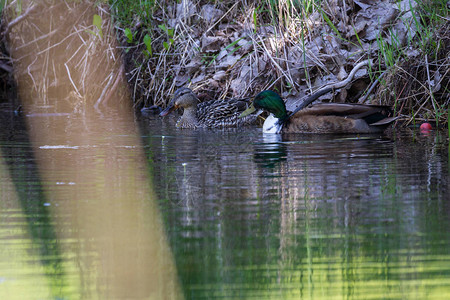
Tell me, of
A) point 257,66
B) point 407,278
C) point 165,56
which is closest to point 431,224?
point 407,278

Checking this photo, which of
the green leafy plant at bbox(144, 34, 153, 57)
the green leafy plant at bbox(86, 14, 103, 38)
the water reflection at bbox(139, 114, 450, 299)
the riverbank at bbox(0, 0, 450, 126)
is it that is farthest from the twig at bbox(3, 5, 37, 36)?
the water reflection at bbox(139, 114, 450, 299)

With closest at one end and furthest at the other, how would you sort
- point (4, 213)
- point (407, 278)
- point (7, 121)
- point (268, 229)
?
1. point (407, 278)
2. point (268, 229)
3. point (4, 213)
4. point (7, 121)

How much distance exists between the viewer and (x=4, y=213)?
3.83 metres

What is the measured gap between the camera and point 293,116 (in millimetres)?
8398

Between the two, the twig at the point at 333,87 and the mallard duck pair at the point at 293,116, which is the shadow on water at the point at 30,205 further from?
the twig at the point at 333,87

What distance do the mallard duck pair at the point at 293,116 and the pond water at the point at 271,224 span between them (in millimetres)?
1560

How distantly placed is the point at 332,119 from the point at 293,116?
52 centimetres

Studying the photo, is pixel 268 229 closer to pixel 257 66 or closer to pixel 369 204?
pixel 369 204

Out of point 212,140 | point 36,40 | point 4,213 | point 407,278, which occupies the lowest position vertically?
point 407,278

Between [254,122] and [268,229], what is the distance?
6.82 meters

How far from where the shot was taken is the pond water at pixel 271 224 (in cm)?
261

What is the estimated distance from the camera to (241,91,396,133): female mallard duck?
7.85 m

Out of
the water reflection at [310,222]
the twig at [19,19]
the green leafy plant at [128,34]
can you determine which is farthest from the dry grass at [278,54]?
the twig at [19,19]

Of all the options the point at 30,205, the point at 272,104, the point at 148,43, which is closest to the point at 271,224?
the point at 30,205
